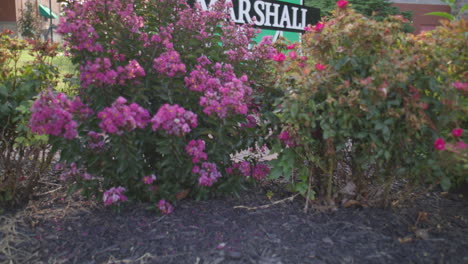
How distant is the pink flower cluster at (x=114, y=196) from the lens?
2.30m

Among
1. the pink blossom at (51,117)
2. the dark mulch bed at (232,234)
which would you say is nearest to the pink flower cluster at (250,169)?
the dark mulch bed at (232,234)

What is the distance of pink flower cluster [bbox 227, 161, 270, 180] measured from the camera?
8.68 feet

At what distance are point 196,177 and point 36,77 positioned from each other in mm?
1273

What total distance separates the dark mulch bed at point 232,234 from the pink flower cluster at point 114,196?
0.43ft

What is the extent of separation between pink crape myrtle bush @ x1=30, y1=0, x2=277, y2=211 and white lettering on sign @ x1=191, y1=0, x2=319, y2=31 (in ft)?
7.51

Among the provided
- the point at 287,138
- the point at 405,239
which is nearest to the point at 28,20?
the point at 287,138

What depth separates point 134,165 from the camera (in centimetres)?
229

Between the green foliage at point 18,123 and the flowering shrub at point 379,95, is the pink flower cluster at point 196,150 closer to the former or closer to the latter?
the flowering shrub at point 379,95

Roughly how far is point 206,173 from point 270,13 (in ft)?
11.8

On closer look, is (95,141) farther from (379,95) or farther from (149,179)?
(379,95)

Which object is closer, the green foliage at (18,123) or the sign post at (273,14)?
the green foliage at (18,123)

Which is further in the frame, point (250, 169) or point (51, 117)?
point (250, 169)

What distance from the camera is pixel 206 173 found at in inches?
94.0

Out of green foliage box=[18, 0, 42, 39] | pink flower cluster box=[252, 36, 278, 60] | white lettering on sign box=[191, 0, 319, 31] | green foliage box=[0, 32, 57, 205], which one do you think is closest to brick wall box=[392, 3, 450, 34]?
white lettering on sign box=[191, 0, 319, 31]
